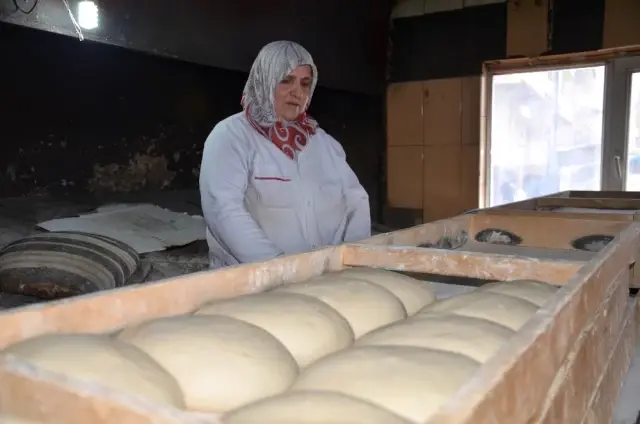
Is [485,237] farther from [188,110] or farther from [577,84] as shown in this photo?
[577,84]

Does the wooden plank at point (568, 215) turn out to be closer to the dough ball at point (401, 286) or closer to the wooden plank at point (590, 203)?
the wooden plank at point (590, 203)

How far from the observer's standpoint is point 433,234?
72.7 inches

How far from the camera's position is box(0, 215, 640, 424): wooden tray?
48 cm

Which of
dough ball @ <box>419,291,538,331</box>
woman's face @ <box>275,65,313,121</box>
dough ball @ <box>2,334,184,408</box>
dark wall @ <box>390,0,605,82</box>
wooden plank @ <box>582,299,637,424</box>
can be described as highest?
dark wall @ <box>390,0,605,82</box>

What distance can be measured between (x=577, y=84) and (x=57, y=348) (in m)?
4.53

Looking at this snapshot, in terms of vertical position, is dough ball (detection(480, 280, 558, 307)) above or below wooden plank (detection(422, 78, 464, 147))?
below

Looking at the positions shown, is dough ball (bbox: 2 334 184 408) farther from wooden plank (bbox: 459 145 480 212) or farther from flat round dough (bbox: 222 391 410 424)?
wooden plank (bbox: 459 145 480 212)

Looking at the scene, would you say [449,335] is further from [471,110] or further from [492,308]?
[471,110]

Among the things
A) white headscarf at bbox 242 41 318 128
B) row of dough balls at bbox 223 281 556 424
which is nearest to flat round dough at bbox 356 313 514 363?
row of dough balls at bbox 223 281 556 424

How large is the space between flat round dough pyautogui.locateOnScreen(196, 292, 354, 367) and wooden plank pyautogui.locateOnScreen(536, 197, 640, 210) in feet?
7.17

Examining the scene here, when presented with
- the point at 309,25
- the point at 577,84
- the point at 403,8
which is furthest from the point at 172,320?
the point at 403,8

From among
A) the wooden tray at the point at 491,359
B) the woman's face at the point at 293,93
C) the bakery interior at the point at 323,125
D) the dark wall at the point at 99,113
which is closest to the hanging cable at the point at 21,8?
the bakery interior at the point at 323,125

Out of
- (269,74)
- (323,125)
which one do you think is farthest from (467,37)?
(269,74)

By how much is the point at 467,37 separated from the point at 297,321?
14.0 ft
